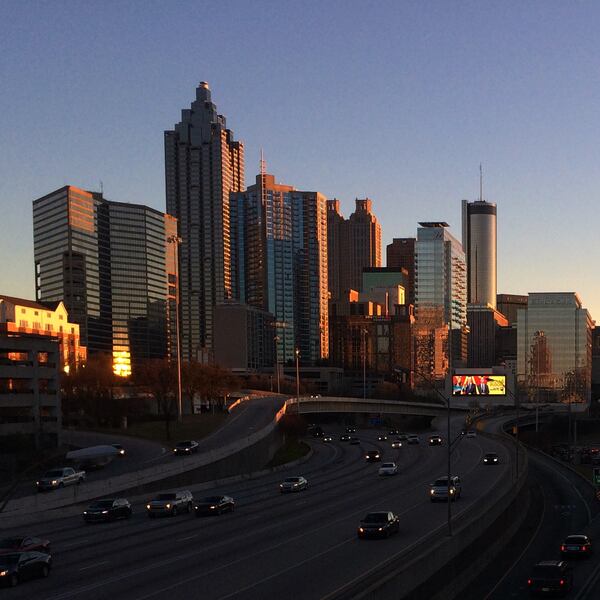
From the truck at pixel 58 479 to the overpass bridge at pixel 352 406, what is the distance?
63.5m

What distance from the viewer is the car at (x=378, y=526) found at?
46125mm

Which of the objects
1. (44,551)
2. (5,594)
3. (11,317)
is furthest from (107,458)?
(11,317)

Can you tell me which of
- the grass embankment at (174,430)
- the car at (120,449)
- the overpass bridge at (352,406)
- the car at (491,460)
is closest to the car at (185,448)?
the car at (120,449)

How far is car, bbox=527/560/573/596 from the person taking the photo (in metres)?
41.6

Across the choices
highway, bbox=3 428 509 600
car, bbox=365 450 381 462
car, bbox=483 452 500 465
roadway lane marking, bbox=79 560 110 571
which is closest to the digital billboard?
car, bbox=365 450 381 462

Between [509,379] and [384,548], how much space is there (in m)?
75.8

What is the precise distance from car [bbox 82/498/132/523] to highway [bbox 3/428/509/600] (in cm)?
68

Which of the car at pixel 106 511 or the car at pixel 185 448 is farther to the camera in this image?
the car at pixel 185 448

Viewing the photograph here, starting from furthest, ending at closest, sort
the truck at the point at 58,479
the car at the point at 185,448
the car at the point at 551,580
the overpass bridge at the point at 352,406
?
the overpass bridge at the point at 352,406, the car at the point at 185,448, the truck at the point at 58,479, the car at the point at 551,580

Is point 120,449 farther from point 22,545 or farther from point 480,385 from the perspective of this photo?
point 480,385

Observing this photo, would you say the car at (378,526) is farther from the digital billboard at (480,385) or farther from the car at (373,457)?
the digital billboard at (480,385)

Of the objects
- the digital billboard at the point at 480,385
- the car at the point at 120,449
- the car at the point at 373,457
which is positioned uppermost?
the digital billboard at the point at 480,385

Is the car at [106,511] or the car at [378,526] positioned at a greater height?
the car at [378,526]

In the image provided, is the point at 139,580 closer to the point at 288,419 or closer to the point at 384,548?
the point at 384,548
